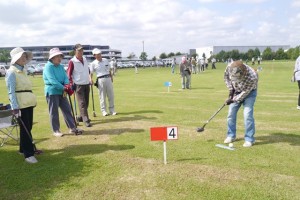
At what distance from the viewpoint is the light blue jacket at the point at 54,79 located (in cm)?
741

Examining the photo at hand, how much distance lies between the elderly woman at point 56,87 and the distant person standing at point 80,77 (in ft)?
3.28

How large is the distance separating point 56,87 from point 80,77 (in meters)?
1.53

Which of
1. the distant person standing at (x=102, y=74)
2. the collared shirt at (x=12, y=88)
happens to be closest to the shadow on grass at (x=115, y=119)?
the distant person standing at (x=102, y=74)

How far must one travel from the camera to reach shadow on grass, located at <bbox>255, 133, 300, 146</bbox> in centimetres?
697

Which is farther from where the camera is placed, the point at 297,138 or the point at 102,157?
the point at 297,138

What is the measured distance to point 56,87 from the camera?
745 cm

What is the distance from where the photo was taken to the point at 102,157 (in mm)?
6297

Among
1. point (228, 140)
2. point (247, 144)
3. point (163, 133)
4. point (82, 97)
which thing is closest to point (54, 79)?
point (82, 97)

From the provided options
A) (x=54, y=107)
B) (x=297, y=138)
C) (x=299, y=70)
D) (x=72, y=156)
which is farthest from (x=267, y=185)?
(x=299, y=70)

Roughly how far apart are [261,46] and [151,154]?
495 feet

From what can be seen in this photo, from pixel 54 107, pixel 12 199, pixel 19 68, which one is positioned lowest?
pixel 12 199

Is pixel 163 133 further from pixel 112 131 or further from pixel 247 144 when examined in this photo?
pixel 112 131

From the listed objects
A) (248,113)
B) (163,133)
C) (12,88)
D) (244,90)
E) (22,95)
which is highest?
(12,88)

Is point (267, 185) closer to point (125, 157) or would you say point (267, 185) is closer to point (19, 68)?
point (125, 157)
